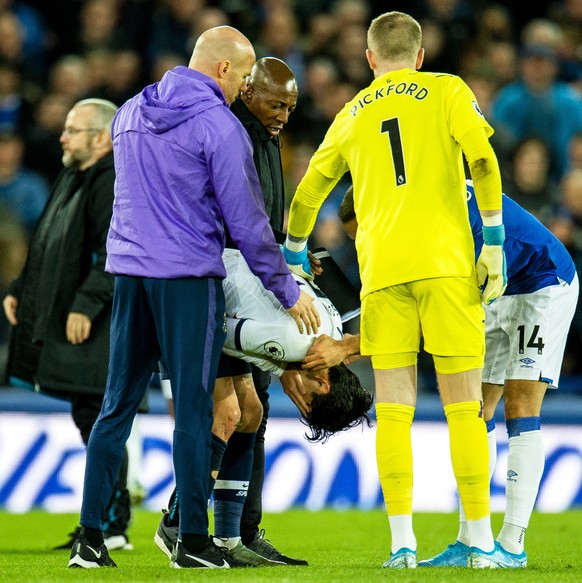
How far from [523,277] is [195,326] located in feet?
5.32

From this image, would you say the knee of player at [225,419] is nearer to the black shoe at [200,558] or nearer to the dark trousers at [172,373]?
the dark trousers at [172,373]

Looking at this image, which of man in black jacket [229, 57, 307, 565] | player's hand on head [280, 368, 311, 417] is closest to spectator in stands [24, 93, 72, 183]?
man in black jacket [229, 57, 307, 565]

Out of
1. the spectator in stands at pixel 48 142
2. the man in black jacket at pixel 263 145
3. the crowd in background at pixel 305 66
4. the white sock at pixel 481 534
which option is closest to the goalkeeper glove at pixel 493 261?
the white sock at pixel 481 534

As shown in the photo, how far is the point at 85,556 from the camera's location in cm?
451

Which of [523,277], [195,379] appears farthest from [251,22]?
A: [195,379]

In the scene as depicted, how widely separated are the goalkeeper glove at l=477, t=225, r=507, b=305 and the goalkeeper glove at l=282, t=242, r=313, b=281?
2.74 ft

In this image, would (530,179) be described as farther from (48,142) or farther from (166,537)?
(166,537)

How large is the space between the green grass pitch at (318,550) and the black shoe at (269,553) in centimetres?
12

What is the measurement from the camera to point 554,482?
8422mm

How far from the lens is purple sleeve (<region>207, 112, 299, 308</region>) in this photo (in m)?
4.39

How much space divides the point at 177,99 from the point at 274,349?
1.08 meters

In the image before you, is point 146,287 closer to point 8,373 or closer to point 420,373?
point 8,373

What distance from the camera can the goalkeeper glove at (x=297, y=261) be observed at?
5012mm

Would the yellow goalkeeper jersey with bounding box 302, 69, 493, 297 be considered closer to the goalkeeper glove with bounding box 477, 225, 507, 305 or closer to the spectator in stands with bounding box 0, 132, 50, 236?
the goalkeeper glove with bounding box 477, 225, 507, 305
